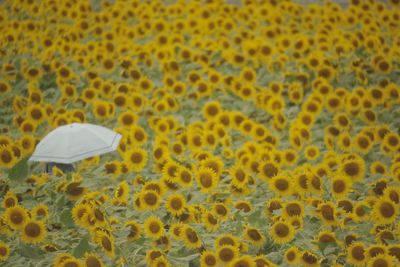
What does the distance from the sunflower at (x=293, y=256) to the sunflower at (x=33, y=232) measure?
1.82 m

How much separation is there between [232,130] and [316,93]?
123cm

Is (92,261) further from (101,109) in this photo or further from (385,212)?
(101,109)

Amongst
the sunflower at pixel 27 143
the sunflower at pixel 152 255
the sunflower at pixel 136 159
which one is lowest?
the sunflower at pixel 152 255

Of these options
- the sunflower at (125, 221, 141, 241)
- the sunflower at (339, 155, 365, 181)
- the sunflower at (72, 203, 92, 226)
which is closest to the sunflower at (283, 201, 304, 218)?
the sunflower at (339, 155, 365, 181)

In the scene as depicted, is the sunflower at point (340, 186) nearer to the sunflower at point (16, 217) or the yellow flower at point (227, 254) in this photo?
the yellow flower at point (227, 254)

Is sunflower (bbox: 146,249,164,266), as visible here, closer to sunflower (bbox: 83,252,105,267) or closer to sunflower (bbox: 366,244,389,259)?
sunflower (bbox: 83,252,105,267)

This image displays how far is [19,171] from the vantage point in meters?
5.79

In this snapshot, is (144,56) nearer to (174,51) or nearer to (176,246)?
(174,51)

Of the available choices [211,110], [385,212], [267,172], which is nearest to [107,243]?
[267,172]

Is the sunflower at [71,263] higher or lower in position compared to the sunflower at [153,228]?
lower

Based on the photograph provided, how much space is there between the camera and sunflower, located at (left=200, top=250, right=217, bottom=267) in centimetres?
475

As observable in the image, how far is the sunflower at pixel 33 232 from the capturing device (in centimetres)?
491

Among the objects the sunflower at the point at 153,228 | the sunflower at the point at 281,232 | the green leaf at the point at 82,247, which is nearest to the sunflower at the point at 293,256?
the sunflower at the point at 281,232

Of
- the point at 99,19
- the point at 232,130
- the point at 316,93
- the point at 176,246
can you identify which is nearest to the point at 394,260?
the point at 176,246
